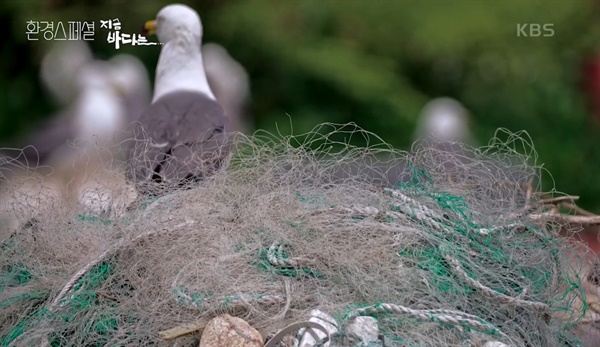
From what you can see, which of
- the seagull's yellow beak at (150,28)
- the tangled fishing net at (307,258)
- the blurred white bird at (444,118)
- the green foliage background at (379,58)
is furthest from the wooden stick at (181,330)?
the green foliage background at (379,58)

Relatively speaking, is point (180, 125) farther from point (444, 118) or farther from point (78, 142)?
point (444, 118)

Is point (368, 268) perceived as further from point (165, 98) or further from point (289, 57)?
point (289, 57)

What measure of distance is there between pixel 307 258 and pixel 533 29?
15.7 feet

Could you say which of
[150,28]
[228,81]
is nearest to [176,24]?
[150,28]

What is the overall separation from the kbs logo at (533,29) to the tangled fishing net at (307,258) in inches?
171

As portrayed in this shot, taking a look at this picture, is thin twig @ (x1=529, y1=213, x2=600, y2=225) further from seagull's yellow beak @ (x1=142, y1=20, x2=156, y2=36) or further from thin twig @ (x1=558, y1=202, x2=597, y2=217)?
seagull's yellow beak @ (x1=142, y1=20, x2=156, y2=36)

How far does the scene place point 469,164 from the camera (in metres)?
1.50

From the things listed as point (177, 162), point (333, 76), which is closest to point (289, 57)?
point (333, 76)

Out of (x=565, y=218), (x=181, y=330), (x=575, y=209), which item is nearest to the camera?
(x=181, y=330)

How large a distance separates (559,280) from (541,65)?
16.7ft

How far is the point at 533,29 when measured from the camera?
570 centimetres

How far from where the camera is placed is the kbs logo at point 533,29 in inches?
222

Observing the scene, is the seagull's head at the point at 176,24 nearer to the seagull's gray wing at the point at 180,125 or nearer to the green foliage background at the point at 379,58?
the seagull's gray wing at the point at 180,125

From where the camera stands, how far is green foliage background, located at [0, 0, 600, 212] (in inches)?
230
